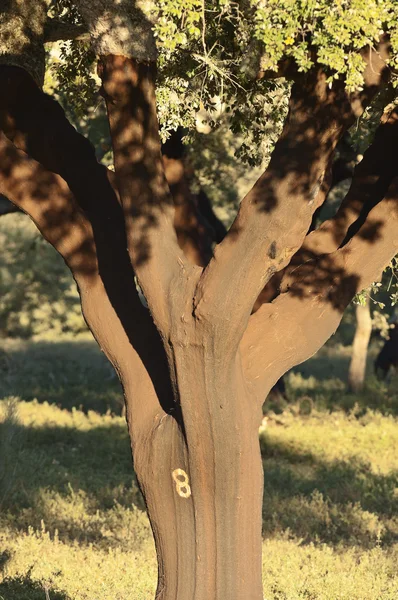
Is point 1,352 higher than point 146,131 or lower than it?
higher

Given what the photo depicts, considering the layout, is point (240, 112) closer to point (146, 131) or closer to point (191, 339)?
point (146, 131)

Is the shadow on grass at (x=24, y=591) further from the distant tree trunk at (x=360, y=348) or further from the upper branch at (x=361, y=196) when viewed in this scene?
the distant tree trunk at (x=360, y=348)

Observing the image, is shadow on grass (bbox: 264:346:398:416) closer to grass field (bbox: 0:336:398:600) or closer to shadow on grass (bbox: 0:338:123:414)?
grass field (bbox: 0:336:398:600)

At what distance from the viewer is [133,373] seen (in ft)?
26.0

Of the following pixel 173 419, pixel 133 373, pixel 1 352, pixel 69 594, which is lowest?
pixel 69 594

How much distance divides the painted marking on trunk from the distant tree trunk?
18677 mm

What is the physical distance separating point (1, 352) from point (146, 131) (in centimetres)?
2743

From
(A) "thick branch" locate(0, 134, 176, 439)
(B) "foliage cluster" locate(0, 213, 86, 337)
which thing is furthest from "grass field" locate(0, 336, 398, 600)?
(B) "foliage cluster" locate(0, 213, 86, 337)

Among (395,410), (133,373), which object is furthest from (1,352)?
(133,373)

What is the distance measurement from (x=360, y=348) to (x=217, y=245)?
19077 millimetres

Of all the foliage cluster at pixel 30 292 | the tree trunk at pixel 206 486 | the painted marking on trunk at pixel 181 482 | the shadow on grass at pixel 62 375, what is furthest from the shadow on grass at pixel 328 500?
the foliage cluster at pixel 30 292

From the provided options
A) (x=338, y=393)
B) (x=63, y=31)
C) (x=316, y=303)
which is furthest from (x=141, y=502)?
(x=338, y=393)

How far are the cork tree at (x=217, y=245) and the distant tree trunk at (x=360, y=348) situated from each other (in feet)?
58.2

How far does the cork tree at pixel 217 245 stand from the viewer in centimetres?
693
